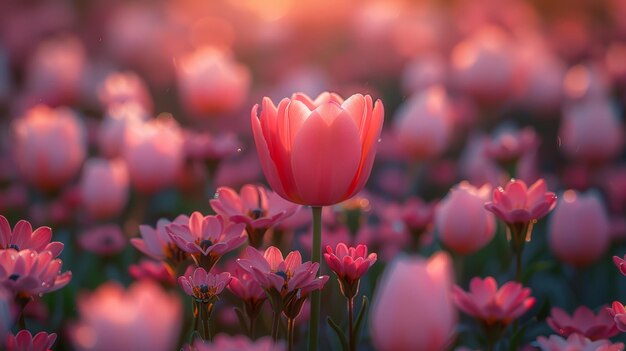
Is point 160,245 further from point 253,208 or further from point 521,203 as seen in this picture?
point 521,203

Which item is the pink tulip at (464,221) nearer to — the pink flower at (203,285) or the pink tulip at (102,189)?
the pink flower at (203,285)

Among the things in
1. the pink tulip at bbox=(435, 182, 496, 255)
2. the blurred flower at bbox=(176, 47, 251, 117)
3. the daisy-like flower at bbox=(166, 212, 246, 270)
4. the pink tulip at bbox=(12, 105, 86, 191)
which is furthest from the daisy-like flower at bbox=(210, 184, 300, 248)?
the blurred flower at bbox=(176, 47, 251, 117)

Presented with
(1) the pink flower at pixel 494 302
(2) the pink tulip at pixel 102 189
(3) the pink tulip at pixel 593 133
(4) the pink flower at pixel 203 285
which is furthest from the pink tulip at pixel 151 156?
(3) the pink tulip at pixel 593 133

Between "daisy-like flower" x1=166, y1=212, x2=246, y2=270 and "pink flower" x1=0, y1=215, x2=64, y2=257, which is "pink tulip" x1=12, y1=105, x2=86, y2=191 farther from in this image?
"daisy-like flower" x1=166, y1=212, x2=246, y2=270

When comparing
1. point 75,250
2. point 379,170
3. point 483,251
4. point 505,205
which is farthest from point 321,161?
point 379,170

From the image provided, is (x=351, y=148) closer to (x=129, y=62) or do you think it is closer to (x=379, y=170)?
(x=379, y=170)

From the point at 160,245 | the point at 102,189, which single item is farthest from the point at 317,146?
the point at 102,189
